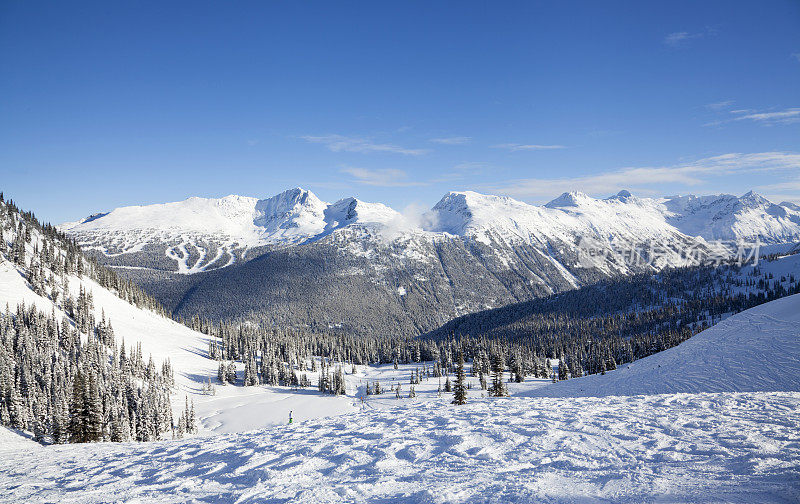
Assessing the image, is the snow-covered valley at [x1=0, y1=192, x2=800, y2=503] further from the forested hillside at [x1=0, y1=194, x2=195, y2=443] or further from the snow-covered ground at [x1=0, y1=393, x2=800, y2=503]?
the forested hillside at [x1=0, y1=194, x2=195, y2=443]

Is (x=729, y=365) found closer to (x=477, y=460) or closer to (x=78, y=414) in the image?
(x=477, y=460)

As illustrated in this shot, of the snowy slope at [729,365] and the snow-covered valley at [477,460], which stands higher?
the snow-covered valley at [477,460]

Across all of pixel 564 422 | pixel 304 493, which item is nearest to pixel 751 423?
pixel 564 422

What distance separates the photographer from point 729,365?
137 feet

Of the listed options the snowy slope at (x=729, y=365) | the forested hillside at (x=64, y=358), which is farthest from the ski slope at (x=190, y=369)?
the snowy slope at (x=729, y=365)

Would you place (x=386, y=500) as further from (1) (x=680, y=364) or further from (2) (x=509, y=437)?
(1) (x=680, y=364)

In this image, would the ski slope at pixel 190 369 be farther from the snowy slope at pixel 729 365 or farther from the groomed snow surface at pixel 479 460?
the groomed snow surface at pixel 479 460

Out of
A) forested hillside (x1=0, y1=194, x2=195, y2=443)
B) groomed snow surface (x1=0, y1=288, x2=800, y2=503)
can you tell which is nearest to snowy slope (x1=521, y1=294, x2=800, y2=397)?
groomed snow surface (x1=0, y1=288, x2=800, y2=503)

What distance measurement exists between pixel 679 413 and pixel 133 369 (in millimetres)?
128936

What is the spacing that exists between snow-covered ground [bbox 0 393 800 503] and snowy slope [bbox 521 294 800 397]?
789 inches

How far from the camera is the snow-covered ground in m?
9.41

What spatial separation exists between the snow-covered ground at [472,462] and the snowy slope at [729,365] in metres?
20.0

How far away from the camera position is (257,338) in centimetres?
18275

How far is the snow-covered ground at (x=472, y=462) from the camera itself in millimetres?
9414
